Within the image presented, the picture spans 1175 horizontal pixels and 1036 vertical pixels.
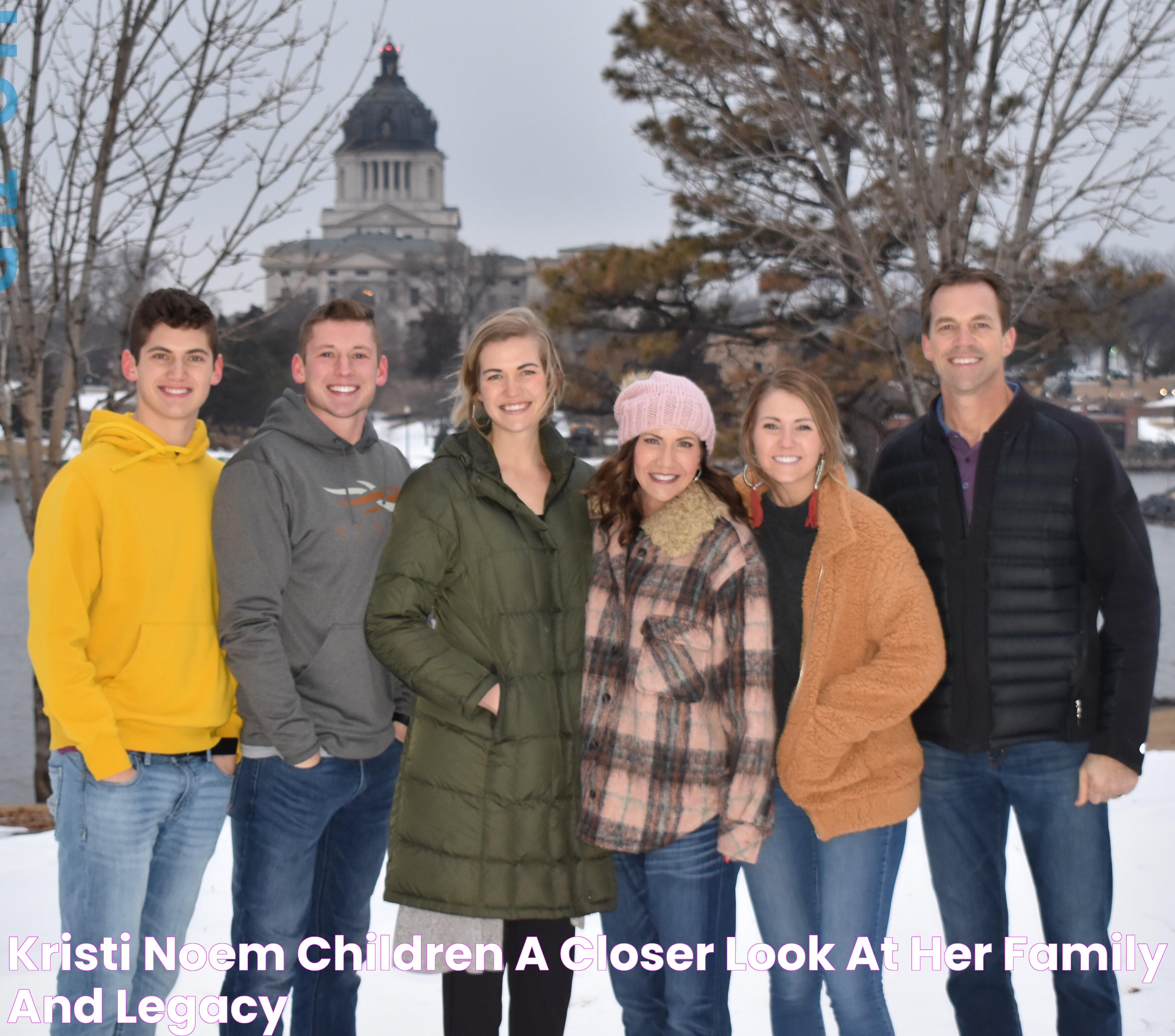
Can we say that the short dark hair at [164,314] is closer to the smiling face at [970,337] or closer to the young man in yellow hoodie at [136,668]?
the young man in yellow hoodie at [136,668]

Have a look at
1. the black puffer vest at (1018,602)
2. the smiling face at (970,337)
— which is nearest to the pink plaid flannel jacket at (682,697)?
the black puffer vest at (1018,602)

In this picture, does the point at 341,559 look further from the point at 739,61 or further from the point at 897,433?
the point at 739,61

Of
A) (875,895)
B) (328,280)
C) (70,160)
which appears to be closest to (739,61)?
(70,160)

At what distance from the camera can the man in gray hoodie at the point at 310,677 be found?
210 cm

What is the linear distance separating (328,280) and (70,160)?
6846 cm

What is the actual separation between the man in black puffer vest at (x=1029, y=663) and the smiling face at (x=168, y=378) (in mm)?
1616

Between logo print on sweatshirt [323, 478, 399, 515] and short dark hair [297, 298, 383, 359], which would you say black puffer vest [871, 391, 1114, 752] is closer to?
logo print on sweatshirt [323, 478, 399, 515]

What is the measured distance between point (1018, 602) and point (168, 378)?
1.86m

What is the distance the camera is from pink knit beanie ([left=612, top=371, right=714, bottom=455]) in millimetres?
2068

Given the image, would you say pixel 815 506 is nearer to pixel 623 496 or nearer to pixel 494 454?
pixel 623 496

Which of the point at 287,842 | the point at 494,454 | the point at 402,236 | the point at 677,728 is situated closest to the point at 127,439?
the point at 494,454

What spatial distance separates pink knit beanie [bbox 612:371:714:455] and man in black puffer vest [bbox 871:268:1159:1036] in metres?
0.60

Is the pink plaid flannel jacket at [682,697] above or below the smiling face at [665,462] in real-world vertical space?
below

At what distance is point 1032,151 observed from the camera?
5.29m
